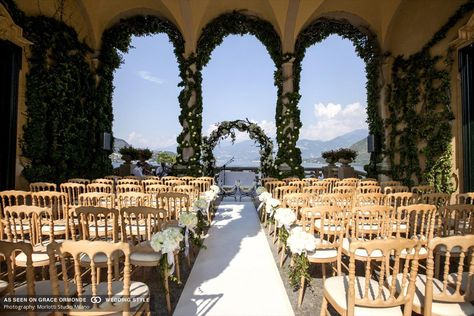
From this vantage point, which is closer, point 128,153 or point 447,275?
point 447,275

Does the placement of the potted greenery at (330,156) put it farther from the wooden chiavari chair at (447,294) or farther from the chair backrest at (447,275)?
the wooden chiavari chair at (447,294)

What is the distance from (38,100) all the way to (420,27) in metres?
10.2

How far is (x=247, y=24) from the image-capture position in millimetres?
9797

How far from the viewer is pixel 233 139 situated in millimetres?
10617

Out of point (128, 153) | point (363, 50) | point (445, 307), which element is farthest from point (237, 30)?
point (445, 307)

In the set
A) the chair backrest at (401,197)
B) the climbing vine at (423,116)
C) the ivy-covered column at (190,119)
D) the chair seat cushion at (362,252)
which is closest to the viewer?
the chair seat cushion at (362,252)

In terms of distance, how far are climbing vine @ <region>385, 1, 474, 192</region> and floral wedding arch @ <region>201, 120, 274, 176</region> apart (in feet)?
12.9

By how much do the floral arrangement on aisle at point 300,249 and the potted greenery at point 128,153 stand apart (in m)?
8.44

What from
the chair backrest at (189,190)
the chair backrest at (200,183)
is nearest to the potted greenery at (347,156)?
the chair backrest at (200,183)

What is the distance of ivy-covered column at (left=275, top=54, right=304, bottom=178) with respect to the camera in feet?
31.3

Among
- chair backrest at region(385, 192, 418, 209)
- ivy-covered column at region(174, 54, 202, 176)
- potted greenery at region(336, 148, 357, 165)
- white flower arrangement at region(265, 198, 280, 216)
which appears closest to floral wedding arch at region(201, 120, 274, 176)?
ivy-covered column at region(174, 54, 202, 176)

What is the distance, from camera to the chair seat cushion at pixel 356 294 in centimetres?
200

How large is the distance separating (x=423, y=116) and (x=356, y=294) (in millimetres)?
7079

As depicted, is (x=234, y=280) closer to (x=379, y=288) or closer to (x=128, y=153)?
(x=379, y=288)
